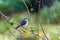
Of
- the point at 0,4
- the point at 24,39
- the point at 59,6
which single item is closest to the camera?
the point at 24,39

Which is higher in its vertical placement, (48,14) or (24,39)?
(24,39)

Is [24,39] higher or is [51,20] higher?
[24,39]

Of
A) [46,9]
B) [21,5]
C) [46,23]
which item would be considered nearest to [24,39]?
[46,23]

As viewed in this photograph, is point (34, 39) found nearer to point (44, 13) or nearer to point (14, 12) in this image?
point (44, 13)

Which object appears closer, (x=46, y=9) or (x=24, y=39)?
(x=24, y=39)

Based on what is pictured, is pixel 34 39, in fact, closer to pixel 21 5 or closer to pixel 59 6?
pixel 59 6

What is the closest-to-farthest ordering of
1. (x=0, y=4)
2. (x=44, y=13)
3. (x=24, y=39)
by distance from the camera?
(x=24, y=39) < (x=44, y=13) < (x=0, y=4)

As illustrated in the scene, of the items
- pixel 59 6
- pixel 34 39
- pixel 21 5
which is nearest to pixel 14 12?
pixel 21 5

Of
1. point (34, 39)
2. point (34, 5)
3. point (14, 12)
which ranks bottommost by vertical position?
point (14, 12)

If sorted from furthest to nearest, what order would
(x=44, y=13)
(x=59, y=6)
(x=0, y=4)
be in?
(x=0, y=4), (x=44, y=13), (x=59, y=6)
